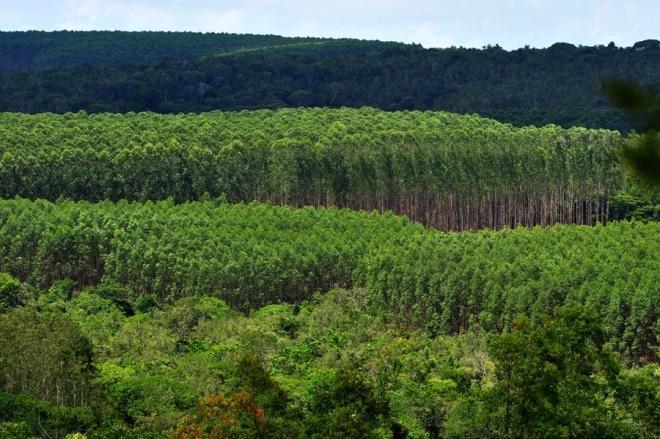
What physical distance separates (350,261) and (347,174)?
2195 inches

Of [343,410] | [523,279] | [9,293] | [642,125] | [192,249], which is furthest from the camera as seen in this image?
[192,249]

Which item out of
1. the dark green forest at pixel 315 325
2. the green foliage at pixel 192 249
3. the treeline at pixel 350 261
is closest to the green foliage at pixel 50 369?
the dark green forest at pixel 315 325

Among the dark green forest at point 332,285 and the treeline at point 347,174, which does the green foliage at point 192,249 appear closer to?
the dark green forest at point 332,285

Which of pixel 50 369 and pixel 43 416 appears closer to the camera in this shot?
pixel 43 416

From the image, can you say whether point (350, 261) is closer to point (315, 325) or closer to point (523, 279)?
point (523, 279)

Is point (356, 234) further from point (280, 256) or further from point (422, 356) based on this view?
point (422, 356)

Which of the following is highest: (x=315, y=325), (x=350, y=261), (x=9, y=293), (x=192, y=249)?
(x=192, y=249)

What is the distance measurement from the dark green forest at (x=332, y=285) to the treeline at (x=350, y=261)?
0.30 meters

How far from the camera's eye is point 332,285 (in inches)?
5064

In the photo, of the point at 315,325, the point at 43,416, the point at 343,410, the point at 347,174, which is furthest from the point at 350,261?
the point at 343,410

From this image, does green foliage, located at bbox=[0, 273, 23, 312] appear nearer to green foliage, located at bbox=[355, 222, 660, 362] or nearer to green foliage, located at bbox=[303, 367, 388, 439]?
green foliage, located at bbox=[355, 222, 660, 362]

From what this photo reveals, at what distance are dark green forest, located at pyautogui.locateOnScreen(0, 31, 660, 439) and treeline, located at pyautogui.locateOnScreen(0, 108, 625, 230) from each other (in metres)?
0.38

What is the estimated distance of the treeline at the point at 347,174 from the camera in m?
178

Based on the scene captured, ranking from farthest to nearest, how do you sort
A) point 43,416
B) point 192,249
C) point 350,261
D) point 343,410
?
1. point 192,249
2. point 350,261
3. point 43,416
4. point 343,410
